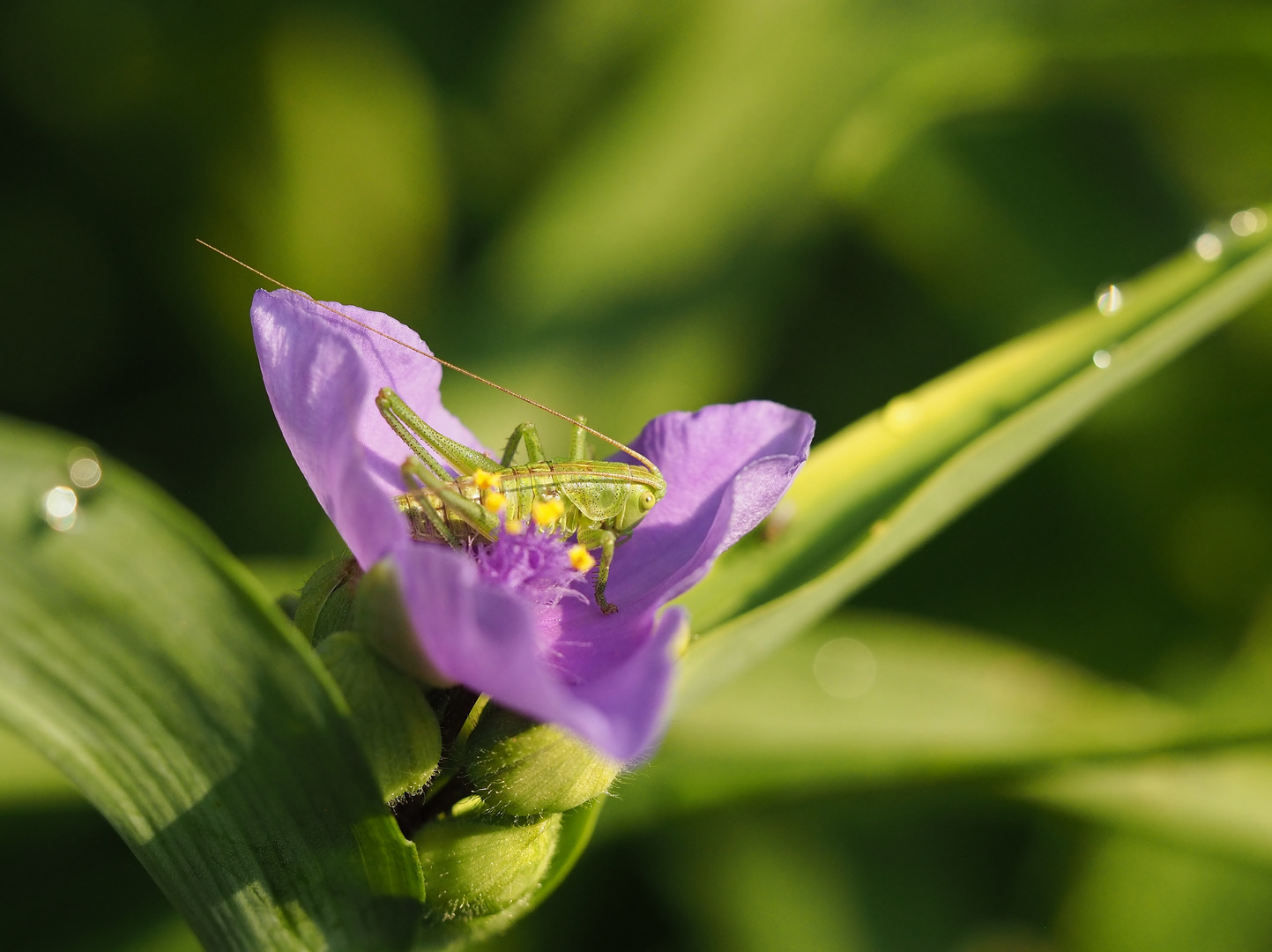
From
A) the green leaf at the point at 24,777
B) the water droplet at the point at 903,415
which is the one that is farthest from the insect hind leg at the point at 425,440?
the green leaf at the point at 24,777

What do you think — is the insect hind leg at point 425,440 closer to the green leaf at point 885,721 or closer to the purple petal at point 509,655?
the purple petal at point 509,655

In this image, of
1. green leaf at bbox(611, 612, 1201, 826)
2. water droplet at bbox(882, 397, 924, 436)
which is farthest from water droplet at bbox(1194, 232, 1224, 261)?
green leaf at bbox(611, 612, 1201, 826)

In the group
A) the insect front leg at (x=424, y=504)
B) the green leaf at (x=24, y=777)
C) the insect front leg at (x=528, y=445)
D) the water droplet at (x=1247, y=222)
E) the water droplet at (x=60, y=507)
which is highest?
the water droplet at (x=1247, y=222)

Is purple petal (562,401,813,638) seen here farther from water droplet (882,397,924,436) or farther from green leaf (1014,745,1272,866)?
green leaf (1014,745,1272,866)

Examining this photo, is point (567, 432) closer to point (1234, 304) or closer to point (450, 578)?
point (1234, 304)

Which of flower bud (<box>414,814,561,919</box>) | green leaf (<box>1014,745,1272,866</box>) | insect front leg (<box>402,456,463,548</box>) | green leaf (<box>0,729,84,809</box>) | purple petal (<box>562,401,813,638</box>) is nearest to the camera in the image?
flower bud (<box>414,814,561,919</box>)

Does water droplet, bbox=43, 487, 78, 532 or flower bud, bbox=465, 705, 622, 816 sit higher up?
water droplet, bbox=43, 487, 78, 532

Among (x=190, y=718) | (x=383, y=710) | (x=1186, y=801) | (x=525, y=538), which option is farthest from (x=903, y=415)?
(x=1186, y=801)
